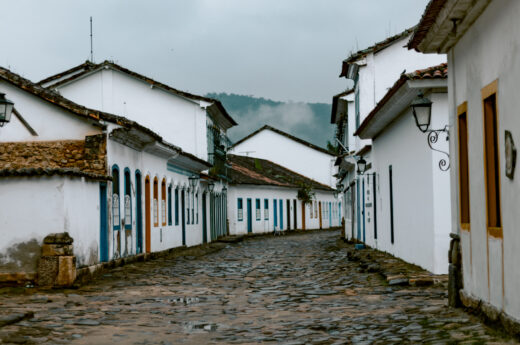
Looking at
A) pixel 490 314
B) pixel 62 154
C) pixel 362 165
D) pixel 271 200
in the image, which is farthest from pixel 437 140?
pixel 271 200

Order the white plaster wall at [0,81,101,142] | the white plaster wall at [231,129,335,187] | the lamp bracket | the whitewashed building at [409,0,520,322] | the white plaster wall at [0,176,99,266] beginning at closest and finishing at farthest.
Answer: the whitewashed building at [409,0,520,322]
the lamp bracket
the white plaster wall at [0,176,99,266]
the white plaster wall at [0,81,101,142]
the white plaster wall at [231,129,335,187]

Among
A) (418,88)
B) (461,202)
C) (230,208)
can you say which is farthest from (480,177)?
(230,208)

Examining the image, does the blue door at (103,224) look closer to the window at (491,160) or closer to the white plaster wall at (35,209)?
the white plaster wall at (35,209)

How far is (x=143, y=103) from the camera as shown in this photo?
30078mm

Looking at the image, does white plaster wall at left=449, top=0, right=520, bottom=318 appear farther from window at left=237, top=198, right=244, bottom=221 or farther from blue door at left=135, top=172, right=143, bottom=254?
window at left=237, top=198, right=244, bottom=221

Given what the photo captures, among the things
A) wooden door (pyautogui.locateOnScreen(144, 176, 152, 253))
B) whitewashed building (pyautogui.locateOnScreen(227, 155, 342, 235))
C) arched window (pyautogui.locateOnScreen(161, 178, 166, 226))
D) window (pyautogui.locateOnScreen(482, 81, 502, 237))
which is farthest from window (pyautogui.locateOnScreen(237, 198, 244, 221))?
window (pyautogui.locateOnScreen(482, 81, 502, 237))

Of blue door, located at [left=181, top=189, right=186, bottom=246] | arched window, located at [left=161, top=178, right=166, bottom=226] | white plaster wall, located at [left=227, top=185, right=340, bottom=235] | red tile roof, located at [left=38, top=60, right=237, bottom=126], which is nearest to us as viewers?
arched window, located at [left=161, top=178, right=166, bottom=226]

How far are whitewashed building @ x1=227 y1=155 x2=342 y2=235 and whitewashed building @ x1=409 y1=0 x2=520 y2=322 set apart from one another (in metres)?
32.1

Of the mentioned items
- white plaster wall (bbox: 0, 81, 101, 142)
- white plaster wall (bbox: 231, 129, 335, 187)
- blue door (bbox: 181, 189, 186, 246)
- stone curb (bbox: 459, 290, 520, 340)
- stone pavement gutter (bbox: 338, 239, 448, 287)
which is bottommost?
stone pavement gutter (bbox: 338, 239, 448, 287)

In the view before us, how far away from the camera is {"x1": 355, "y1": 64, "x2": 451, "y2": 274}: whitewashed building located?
12.7 metres

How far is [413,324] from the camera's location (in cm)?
823

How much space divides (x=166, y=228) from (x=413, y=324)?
16.2 m

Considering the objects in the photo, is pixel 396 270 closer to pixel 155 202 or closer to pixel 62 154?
pixel 62 154

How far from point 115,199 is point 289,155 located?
4056 centimetres
